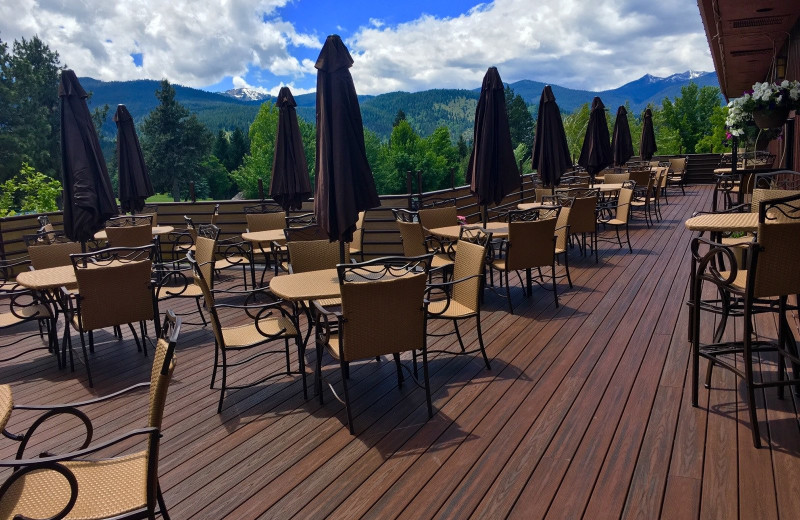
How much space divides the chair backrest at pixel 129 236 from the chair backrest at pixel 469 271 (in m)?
3.94

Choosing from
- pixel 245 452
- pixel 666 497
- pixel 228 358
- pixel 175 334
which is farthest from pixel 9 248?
pixel 666 497

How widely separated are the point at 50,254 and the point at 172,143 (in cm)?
5792

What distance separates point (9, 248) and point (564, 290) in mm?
9899

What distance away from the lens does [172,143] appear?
58344mm

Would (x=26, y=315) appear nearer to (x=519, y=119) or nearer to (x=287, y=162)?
(x=287, y=162)

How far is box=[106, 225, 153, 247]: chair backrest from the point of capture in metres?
6.46

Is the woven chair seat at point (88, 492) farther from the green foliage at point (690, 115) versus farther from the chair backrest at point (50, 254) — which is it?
the green foliage at point (690, 115)

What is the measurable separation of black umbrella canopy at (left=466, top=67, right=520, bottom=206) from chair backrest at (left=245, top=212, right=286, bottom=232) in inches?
102

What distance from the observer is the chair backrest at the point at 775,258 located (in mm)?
2688

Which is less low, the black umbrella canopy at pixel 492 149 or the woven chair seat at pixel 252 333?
the black umbrella canopy at pixel 492 149

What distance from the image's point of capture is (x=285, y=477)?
276 cm

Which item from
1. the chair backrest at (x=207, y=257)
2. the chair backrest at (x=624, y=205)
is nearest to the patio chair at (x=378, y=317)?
the chair backrest at (x=207, y=257)

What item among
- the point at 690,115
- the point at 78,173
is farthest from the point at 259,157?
the point at 78,173

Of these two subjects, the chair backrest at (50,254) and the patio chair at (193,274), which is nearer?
the patio chair at (193,274)
